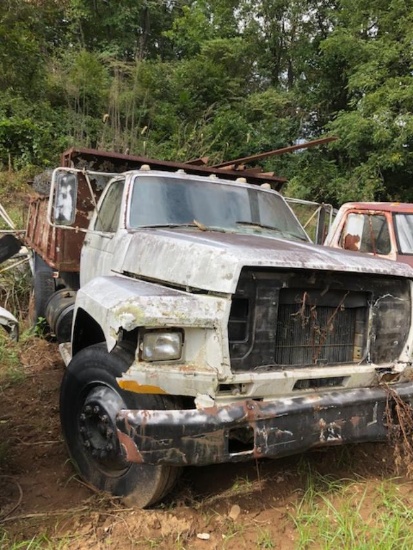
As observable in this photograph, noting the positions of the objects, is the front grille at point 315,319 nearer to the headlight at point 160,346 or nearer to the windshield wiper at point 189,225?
the headlight at point 160,346

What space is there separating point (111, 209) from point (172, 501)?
2.47 meters

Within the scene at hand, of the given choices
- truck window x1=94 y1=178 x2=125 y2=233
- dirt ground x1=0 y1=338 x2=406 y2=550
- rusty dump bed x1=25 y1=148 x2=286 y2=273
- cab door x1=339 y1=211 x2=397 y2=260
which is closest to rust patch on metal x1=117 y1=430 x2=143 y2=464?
dirt ground x1=0 y1=338 x2=406 y2=550

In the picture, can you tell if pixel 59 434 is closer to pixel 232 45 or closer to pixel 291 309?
pixel 291 309

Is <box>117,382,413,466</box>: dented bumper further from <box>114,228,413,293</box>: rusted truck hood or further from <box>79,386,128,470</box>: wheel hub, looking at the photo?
<box>114,228,413,293</box>: rusted truck hood

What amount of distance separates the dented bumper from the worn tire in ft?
0.90

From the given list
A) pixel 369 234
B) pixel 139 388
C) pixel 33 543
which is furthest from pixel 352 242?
pixel 33 543

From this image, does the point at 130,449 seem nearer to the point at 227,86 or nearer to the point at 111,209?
the point at 111,209

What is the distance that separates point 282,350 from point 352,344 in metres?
0.58

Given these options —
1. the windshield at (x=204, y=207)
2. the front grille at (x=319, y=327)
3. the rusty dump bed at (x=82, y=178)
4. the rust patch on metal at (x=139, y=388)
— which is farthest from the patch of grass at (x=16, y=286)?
the front grille at (x=319, y=327)

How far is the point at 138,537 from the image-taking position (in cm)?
285

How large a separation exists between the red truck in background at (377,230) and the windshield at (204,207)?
3148 mm

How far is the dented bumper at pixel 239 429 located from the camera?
103 inches

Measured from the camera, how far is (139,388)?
2.79 m

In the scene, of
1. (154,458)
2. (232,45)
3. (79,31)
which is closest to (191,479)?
(154,458)
